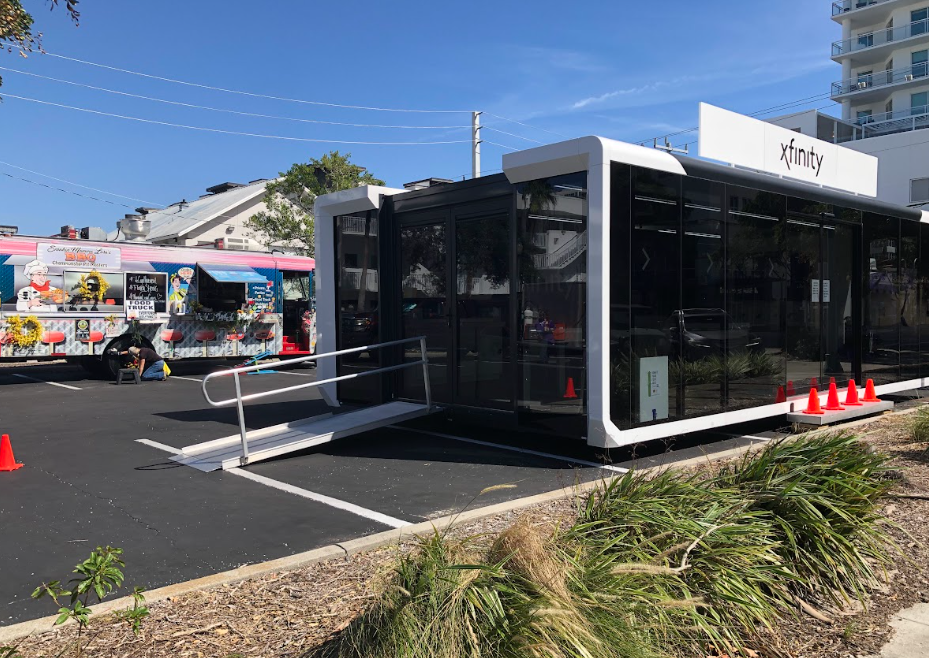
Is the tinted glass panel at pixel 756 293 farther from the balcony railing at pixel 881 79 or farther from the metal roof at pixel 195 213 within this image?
the balcony railing at pixel 881 79

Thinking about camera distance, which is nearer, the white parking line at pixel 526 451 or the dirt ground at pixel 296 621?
the dirt ground at pixel 296 621

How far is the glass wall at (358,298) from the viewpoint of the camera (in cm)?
975

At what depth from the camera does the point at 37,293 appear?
15.1m

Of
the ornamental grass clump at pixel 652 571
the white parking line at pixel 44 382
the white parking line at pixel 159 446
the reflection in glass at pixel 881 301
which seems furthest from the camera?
the white parking line at pixel 44 382

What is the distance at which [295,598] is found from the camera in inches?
155

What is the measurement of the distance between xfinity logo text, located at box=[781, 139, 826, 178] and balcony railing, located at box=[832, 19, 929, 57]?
66.7 metres

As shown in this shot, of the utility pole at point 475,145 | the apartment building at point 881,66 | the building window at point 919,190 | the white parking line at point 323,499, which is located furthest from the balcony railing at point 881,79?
the white parking line at point 323,499

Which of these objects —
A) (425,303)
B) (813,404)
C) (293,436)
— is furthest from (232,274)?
(813,404)

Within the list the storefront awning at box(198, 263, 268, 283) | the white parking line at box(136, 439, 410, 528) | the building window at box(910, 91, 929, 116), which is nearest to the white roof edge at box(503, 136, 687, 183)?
the white parking line at box(136, 439, 410, 528)

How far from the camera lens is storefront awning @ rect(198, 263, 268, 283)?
17.7 metres

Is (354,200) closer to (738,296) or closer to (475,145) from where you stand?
(738,296)

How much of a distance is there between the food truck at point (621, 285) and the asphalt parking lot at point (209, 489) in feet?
2.25

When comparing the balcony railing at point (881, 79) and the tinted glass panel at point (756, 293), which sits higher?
the balcony railing at point (881, 79)

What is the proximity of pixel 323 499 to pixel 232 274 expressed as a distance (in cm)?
1285
